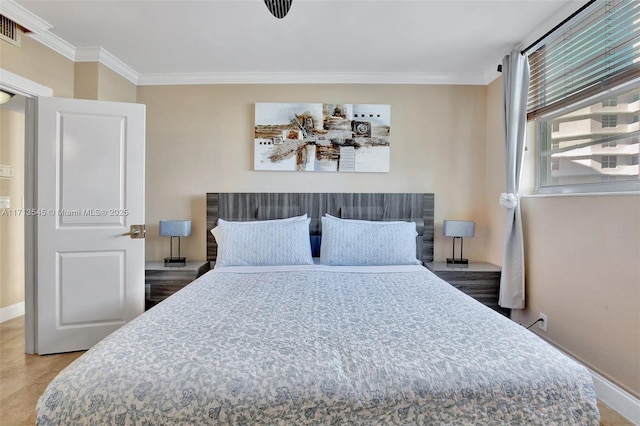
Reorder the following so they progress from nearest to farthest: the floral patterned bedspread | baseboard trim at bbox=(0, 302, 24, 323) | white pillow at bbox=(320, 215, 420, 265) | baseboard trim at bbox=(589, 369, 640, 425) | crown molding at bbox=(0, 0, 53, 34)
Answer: the floral patterned bedspread, baseboard trim at bbox=(589, 369, 640, 425), crown molding at bbox=(0, 0, 53, 34), white pillow at bbox=(320, 215, 420, 265), baseboard trim at bbox=(0, 302, 24, 323)

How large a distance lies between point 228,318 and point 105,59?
2799 mm

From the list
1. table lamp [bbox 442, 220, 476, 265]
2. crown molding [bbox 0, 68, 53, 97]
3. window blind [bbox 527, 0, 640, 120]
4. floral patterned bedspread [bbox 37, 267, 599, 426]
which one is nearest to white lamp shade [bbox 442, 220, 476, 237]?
table lamp [bbox 442, 220, 476, 265]

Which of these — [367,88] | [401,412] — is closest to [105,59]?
[367,88]

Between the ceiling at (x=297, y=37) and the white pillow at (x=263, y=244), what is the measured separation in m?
1.54

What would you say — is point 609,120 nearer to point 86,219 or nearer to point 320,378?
point 320,378

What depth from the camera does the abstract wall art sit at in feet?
10.4

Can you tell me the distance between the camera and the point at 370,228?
272cm

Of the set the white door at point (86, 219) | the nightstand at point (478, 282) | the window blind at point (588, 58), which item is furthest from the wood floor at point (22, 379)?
the window blind at point (588, 58)

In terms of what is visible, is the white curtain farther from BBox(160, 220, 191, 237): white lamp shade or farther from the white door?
the white door

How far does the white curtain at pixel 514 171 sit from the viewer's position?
2.51 m

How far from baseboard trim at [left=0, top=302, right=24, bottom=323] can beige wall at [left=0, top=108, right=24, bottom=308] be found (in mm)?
39

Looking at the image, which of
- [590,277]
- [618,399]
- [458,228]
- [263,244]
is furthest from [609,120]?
[263,244]

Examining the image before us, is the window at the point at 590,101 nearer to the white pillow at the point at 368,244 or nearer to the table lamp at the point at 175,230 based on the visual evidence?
the white pillow at the point at 368,244

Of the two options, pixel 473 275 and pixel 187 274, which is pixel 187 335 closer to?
pixel 187 274
